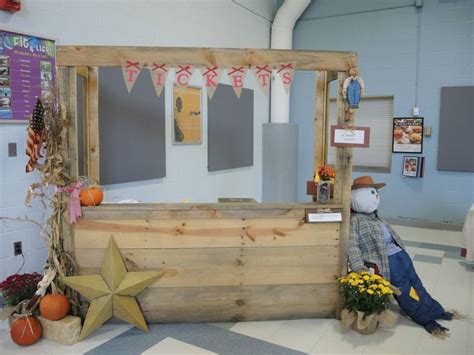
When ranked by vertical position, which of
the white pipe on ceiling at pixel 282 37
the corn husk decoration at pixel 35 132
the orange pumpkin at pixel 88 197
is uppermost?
the white pipe on ceiling at pixel 282 37

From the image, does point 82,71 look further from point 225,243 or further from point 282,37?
point 282,37

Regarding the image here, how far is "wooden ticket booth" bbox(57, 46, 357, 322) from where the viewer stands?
8.60ft

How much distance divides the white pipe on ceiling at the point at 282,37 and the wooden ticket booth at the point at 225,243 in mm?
3308

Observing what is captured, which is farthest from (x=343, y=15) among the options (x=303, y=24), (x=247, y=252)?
(x=247, y=252)

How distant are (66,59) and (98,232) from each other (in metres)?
1.04

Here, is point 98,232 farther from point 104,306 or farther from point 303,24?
point 303,24

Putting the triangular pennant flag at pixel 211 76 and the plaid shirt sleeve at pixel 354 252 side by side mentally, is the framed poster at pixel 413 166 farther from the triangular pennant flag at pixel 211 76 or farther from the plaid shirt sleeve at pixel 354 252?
the triangular pennant flag at pixel 211 76

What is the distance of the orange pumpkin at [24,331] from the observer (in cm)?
243

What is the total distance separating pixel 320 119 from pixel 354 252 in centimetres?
98

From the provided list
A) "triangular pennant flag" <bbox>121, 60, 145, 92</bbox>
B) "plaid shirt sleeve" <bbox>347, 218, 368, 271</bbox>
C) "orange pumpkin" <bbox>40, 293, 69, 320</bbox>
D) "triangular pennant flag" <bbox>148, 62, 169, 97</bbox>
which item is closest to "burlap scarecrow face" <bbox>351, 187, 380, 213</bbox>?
"plaid shirt sleeve" <bbox>347, 218, 368, 271</bbox>

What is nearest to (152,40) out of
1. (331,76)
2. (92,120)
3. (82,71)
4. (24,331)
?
(82,71)

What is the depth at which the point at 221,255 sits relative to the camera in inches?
107

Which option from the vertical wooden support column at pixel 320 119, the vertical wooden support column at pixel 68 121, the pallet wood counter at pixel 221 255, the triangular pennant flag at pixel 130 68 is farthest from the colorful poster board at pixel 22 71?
the vertical wooden support column at pixel 320 119

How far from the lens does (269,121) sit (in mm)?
6215
